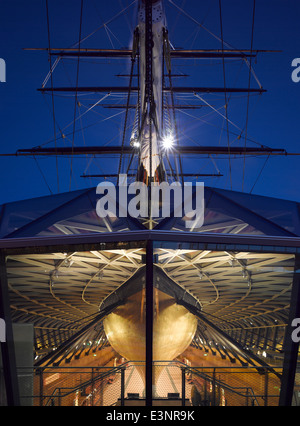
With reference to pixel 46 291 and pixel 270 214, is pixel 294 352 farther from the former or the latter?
pixel 46 291

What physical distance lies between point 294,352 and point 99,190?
7.18 m

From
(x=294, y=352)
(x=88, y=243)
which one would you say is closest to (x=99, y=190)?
(x=88, y=243)

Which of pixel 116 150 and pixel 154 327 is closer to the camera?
pixel 154 327

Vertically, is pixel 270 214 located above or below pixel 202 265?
above

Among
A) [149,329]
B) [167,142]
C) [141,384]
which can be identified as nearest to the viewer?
[149,329]

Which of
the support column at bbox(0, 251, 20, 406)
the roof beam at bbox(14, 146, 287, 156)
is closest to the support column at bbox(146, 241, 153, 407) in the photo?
the support column at bbox(0, 251, 20, 406)

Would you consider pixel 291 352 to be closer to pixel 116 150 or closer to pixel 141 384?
pixel 141 384

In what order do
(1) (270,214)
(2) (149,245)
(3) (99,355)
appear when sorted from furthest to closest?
(3) (99,355), (1) (270,214), (2) (149,245)

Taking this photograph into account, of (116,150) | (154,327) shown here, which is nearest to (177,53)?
(116,150)

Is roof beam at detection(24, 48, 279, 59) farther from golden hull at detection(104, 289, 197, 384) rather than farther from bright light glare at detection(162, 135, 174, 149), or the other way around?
golden hull at detection(104, 289, 197, 384)

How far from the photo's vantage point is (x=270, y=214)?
9.65 metres
